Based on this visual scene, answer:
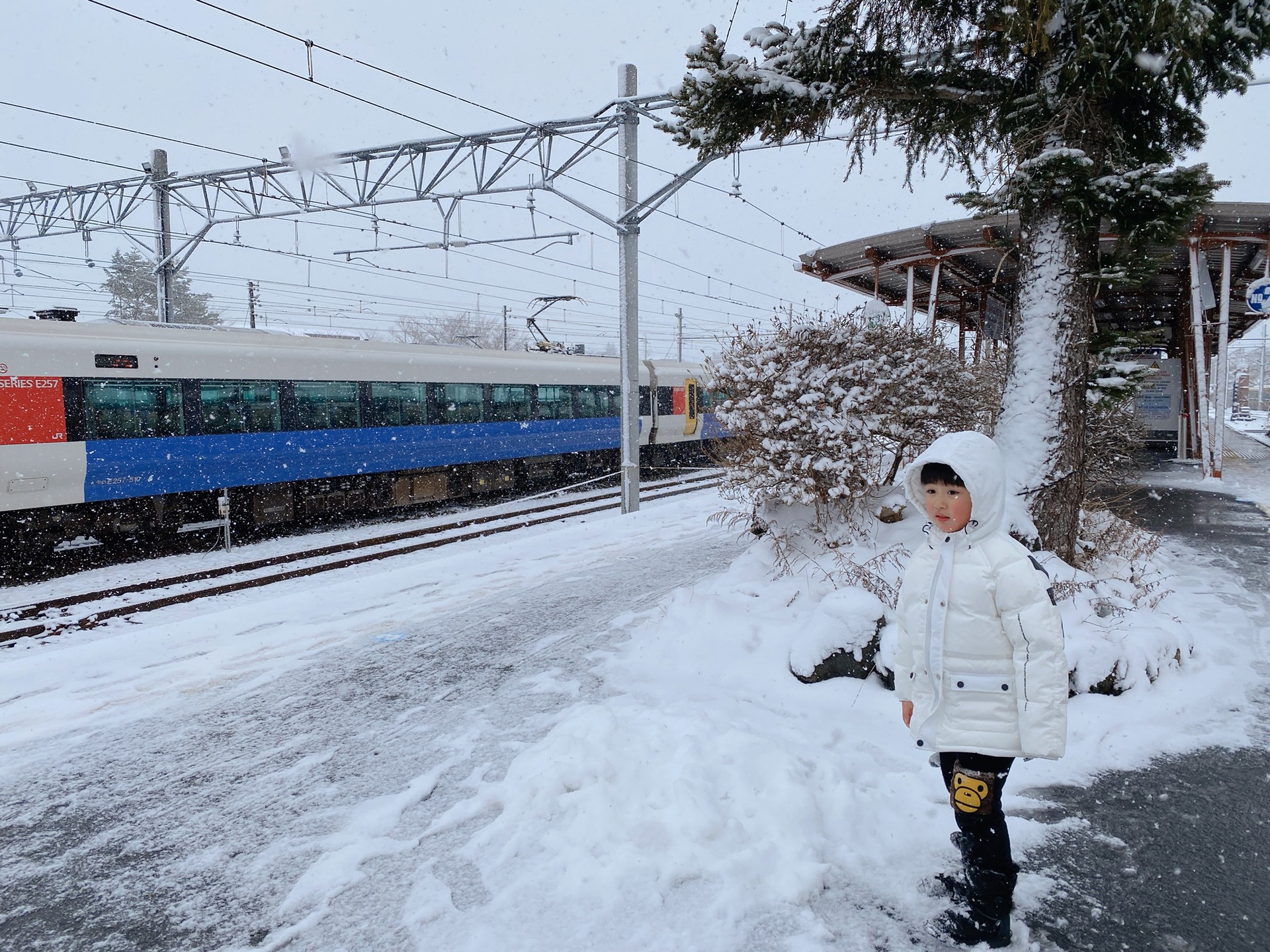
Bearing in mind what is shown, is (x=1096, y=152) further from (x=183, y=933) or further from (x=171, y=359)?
(x=171, y=359)

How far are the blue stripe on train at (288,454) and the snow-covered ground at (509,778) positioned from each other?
5.14 meters

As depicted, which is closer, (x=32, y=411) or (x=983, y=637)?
(x=983, y=637)

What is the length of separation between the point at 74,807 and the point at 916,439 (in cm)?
638

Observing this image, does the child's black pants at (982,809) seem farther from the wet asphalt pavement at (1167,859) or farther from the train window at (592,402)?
the train window at (592,402)

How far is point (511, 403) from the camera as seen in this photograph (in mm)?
16547

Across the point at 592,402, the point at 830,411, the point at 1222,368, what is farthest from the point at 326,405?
the point at 1222,368

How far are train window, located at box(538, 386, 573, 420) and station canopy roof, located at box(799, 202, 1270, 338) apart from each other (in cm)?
619

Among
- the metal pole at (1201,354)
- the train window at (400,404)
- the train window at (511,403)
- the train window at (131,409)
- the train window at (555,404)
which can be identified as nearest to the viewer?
the train window at (131,409)

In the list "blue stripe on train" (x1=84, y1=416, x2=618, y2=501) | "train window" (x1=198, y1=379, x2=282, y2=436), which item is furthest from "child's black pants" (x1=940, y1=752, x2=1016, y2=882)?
"train window" (x1=198, y1=379, x2=282, y2=436)

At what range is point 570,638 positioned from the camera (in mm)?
5980

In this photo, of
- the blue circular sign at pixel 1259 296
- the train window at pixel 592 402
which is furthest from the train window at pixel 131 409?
the blue circular sign at pixel 1259 296

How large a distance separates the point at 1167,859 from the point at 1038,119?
5.04 m

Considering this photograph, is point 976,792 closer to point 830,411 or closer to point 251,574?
point 830,411

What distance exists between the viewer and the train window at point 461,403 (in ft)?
49.2
